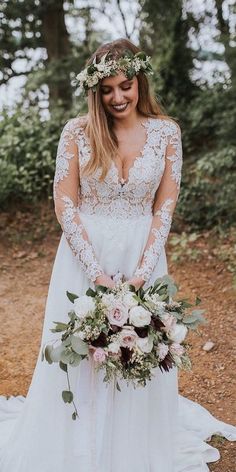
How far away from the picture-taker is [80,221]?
310cm

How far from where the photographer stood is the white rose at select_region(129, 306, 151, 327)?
2596mm

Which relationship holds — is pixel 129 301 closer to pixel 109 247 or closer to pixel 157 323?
pixel 157 323

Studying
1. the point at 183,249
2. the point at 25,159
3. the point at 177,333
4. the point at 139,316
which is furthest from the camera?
the point at 25,159

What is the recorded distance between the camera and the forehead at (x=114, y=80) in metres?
2.93

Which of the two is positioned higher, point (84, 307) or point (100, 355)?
point (84, 307)

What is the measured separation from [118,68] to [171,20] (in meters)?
6.48

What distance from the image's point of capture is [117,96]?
2.95 metres

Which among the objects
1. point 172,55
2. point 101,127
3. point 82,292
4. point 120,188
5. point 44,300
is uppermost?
point 172,55

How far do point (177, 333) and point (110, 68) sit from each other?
1327 mm

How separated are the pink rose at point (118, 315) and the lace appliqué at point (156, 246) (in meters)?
0.45

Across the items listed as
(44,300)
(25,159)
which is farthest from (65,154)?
(25,159)

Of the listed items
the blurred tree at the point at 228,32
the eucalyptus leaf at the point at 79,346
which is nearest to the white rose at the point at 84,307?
the eucalyptus leaf at the point at 79,346

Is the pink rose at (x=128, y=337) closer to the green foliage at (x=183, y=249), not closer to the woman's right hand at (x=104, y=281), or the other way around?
the woman's right hand at (x=104, y=281)

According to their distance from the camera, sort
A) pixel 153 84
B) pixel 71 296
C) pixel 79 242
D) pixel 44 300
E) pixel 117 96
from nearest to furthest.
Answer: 1. pixel 71 296
2. pixel 117 96
3. pixel 79 242
4. pixel 44 300
5. pixel 153 84
